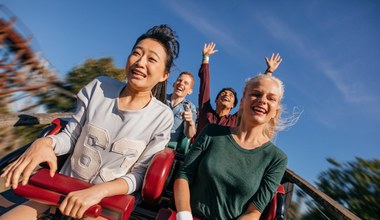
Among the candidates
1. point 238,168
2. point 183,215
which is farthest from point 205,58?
point 183,215

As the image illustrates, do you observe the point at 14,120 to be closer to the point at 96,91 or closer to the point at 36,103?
the point at 96,91

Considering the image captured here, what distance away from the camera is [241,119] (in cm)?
165

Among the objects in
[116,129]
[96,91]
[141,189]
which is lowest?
[141,189]

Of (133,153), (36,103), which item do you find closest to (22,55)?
(36,103)

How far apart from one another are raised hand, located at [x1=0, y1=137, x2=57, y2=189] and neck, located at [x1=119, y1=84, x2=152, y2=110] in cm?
42

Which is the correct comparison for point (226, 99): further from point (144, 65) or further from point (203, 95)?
point (144, 65)

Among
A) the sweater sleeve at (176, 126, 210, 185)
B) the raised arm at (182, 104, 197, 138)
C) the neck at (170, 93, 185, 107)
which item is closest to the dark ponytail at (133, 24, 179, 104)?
the sweater sleeve at (176, 126, 210, 185)

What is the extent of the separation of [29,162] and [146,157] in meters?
0.51

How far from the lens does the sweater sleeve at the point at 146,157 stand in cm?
119

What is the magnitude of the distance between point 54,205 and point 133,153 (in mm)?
438

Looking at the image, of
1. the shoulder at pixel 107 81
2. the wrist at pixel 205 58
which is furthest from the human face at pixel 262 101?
the wrist at pixel 205 58

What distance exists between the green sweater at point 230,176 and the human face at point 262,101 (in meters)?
0.18

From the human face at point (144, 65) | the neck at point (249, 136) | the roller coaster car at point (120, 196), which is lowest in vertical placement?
the roller coaster car at point (120, 196)

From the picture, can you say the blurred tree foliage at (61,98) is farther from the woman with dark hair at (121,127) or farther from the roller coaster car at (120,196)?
the woman with dark hair at (121,127)
